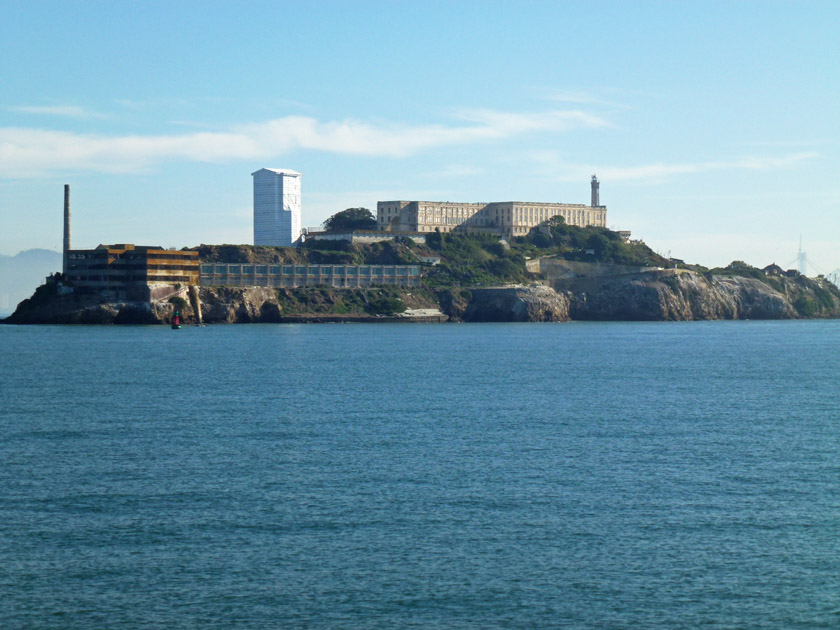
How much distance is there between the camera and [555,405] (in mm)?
70500

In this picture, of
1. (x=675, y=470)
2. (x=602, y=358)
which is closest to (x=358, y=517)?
(x=675, y=470)

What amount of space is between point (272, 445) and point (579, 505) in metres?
18.9

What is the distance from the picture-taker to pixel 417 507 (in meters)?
38.1

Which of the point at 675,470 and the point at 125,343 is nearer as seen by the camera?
the point at 675,470

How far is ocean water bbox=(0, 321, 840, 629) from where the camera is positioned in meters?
28.2

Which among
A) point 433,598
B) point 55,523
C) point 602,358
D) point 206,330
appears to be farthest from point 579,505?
point 206,330

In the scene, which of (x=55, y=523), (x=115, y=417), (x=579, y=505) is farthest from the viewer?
(x=115, y=417)

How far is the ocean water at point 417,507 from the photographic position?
2825 cm

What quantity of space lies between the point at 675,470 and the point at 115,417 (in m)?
→ 34.1

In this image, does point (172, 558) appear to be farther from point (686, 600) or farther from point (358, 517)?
point (686, 600)

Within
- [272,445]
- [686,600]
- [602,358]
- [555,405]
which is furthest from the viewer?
[602,358]

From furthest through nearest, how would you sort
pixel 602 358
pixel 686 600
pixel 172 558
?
pixel 602 358 < pixel 172 558 < pixel 686 600

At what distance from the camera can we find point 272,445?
52062 millimetres

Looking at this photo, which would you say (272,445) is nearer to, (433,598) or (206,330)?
(433,598)
